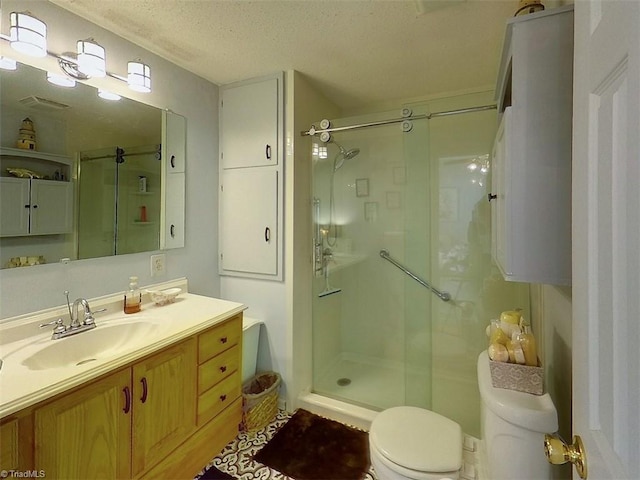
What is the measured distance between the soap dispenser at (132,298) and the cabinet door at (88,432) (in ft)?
1.77

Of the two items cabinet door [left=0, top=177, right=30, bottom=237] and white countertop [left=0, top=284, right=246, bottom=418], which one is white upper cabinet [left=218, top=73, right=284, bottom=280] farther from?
cabinet door [left=0, top=177, right=30, bottom=237]

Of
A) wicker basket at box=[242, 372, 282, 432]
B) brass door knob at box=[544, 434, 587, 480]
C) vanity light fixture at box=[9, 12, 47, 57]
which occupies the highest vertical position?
vanity light fixture at box=[9, 12, 47, 57]

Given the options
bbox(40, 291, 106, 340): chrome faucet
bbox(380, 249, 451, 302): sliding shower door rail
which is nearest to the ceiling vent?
bbox(40, 291, 106, 340): chrome faucet

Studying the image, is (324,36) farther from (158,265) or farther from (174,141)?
(158,265)

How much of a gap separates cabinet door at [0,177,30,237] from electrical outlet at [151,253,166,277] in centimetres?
60

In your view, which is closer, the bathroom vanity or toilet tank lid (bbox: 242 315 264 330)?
the bathroom vanity

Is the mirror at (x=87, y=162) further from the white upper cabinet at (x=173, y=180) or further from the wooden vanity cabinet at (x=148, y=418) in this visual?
the wooden vanity cabinet at (x=148, y=418)

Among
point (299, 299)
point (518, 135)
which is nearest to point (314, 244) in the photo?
point (299, 299)

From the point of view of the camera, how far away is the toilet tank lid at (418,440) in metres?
1.16

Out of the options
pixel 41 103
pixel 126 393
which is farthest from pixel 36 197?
pixel 126 393

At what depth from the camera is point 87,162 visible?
4.76ft

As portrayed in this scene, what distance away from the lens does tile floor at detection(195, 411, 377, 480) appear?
153 cm

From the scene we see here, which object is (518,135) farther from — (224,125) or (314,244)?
(224,125)

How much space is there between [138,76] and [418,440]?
2299 mm
